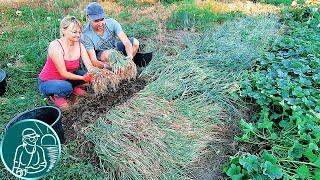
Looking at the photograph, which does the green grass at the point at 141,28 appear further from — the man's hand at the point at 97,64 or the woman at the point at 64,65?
the woman at the point at 64,65

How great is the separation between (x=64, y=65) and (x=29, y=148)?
4.29 feet

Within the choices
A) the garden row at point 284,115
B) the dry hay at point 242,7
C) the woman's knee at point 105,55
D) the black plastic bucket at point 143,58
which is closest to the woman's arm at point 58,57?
the woman's knee at point 105,55

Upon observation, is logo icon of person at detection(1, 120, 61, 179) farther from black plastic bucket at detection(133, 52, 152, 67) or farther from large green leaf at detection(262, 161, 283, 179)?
black plastic bucket at detection(133, 52, 152, 67)

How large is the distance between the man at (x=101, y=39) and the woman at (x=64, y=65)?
0.73 ft

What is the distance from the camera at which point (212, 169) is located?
3035mm

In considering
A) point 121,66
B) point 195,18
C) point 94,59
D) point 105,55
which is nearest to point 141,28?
point 195,18

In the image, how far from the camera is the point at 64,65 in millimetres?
3586

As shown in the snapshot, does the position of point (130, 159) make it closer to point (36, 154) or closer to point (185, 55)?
point (36, 154)

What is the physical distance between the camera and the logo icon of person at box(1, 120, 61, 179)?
93.7 inches

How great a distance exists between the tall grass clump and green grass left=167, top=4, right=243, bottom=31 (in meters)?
0.73

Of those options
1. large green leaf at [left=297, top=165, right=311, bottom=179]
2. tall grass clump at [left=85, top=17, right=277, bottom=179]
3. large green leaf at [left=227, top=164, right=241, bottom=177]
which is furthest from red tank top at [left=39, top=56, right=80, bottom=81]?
large green leaf at [left=297, top=165, right=311, bottom=179]

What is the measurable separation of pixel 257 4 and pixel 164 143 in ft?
15.8

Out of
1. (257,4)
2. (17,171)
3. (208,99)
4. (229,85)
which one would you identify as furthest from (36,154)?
(257,4)

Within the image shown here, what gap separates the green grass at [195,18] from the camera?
553 centimetres
